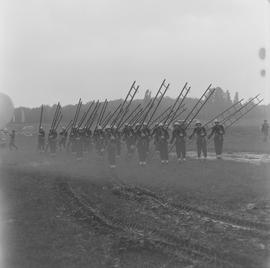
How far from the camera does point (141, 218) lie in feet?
35.3

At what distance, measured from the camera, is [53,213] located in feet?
38.1

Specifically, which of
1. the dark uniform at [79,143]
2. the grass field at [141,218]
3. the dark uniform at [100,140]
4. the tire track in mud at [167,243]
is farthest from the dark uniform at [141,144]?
the tire track in mud at [167,243]

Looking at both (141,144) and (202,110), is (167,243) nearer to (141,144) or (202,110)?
(141,144)

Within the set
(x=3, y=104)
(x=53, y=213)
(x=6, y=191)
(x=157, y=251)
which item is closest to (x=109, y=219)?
(x=53, y=213)

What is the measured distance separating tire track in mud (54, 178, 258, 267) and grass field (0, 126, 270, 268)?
0.06 ft

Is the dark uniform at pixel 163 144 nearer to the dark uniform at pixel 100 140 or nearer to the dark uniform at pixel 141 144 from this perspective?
the dark uniform at pixel 141 144

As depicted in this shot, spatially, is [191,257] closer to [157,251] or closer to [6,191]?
[157,251]

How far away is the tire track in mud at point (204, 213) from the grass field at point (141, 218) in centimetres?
2

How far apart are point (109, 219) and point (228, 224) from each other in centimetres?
280

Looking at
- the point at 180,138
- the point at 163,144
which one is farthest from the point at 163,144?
the point at 180,138

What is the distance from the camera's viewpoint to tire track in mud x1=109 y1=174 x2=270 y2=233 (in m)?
9.62

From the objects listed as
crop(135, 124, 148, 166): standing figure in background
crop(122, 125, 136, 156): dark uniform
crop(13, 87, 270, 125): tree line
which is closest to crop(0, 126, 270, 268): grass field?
crop(135, 124, 148, 166): standing figure in background

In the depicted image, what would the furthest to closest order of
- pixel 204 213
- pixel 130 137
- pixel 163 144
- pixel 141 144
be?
pixel 130 137 < pixel 141 144 < pixel 163 144 < pixel 204 213

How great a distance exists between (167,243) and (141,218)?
2.20 meters
